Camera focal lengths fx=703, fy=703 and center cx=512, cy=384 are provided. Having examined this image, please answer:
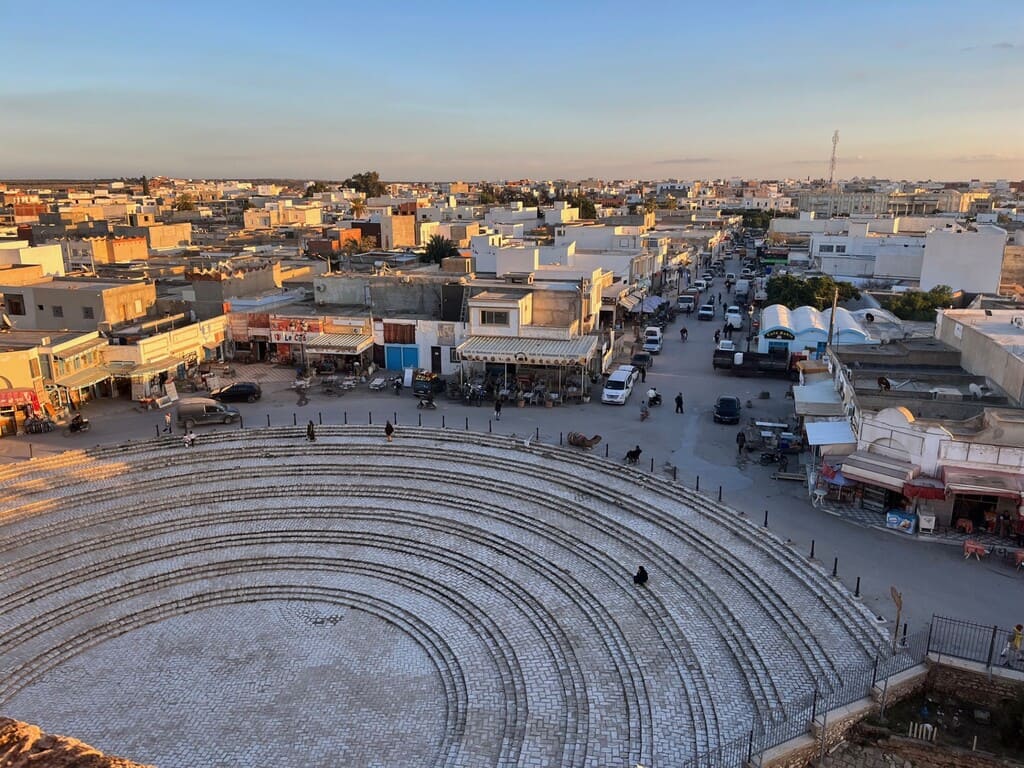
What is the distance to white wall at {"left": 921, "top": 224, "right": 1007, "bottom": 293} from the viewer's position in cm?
4150

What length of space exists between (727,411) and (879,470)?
Answer: 732 cm

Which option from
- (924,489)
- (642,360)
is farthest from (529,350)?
(924,489)

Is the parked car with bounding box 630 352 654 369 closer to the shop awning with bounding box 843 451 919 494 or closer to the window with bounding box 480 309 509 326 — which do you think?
the window with bounding box 480 309 509 326

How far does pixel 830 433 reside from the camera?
19078mm

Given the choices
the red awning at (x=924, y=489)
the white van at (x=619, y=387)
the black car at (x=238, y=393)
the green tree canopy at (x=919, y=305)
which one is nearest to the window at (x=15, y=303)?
the black car at (x=238, y=393)

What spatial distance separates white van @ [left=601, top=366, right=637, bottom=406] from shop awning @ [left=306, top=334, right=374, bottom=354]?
10.4 meters

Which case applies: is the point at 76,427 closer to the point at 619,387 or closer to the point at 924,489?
the point at 619,387

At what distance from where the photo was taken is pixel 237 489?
65.9 ft

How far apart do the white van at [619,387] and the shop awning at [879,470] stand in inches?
376

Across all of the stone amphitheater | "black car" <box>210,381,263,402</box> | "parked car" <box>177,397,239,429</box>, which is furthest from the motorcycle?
"black car" <box>210,381,263,402</box>

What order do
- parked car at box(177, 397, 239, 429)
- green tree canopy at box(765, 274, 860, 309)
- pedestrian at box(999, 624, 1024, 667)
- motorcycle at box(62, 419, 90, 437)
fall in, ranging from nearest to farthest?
1. pedestrian at box(999, 624, 1024, 667)
2. motorcycle at box(62, 419, 90, 437)
3. parked car at box(177, 397, 239, 429)
4. green tree canopy at box(765, 274, 860, 309)

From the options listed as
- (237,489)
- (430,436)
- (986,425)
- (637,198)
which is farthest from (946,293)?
(637,198)

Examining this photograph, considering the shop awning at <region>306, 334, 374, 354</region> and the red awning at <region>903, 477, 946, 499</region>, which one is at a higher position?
the shop awning at <region>306, 334, 374, 354</region>

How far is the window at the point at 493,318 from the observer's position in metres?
28.3
